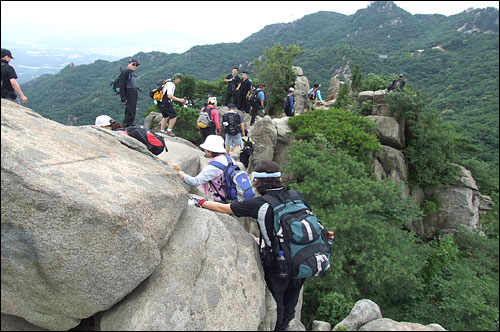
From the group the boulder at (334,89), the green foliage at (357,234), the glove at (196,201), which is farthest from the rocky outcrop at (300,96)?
the glove at (196,201)

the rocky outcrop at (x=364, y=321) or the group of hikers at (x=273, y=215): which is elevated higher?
the group of hikers at (x=273, y=215)

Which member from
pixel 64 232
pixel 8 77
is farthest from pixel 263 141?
pixel 64 232

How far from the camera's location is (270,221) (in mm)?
3990

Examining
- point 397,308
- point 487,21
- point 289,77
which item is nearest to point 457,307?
point 397,308

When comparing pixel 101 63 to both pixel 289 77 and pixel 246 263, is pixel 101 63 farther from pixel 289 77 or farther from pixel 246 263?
pixel 246 263

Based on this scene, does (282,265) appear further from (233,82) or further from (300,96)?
(300,96)

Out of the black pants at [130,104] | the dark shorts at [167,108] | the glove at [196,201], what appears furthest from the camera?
the dark shorts at [167,108]

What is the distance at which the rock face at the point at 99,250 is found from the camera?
119 inches

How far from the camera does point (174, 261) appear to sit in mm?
3875

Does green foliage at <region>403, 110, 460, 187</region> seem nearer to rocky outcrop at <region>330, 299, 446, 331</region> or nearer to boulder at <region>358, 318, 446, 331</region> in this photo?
rocky outcrop at <region>330, 299, 446, 331</region>

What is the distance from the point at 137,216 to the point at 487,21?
493 ft

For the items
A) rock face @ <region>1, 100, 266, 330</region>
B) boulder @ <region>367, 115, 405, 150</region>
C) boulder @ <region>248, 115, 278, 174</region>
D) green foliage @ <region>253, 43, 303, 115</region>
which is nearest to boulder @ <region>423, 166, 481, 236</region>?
boulder @ <region>367, 115, 405, 150</region>

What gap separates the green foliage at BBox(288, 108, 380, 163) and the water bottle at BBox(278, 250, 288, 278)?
37.1ft

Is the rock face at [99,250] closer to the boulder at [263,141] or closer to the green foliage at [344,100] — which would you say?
the boulder at [263,141]
